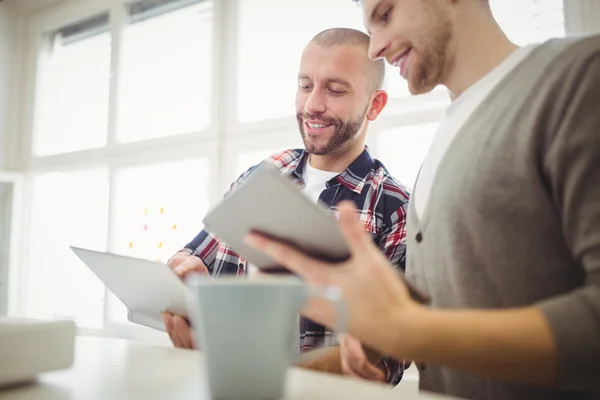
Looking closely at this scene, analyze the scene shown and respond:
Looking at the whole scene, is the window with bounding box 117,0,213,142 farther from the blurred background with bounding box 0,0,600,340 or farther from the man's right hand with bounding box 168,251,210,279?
the man's right hand with bounding box 168,251,210,279

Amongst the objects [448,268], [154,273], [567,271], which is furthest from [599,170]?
[154,273]

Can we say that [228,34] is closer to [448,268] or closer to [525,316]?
[448,268]

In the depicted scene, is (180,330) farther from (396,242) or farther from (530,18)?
(530,18)

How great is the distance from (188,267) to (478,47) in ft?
2.80

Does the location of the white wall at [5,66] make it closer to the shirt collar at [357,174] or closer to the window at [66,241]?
the window at [66,241]

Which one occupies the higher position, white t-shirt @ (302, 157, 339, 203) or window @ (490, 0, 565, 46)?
window @ (490, 0, 565, 46)

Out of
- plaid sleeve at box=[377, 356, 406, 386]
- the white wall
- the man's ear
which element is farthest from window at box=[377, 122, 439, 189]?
the white wall

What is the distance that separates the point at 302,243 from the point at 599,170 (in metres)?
0.38

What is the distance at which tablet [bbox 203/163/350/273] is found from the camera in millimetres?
529

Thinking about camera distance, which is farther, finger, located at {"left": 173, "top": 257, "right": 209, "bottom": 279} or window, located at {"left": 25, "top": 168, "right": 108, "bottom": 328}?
window, located at {"left": 25, "top": 168, "right": 108, "bottom": 328}

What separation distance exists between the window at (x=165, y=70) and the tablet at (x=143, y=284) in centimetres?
166

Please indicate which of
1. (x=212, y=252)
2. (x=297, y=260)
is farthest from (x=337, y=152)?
(x=297, y=260)

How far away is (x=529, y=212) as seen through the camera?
0.74 meters

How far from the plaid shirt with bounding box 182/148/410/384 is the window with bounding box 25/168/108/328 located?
158 cm
